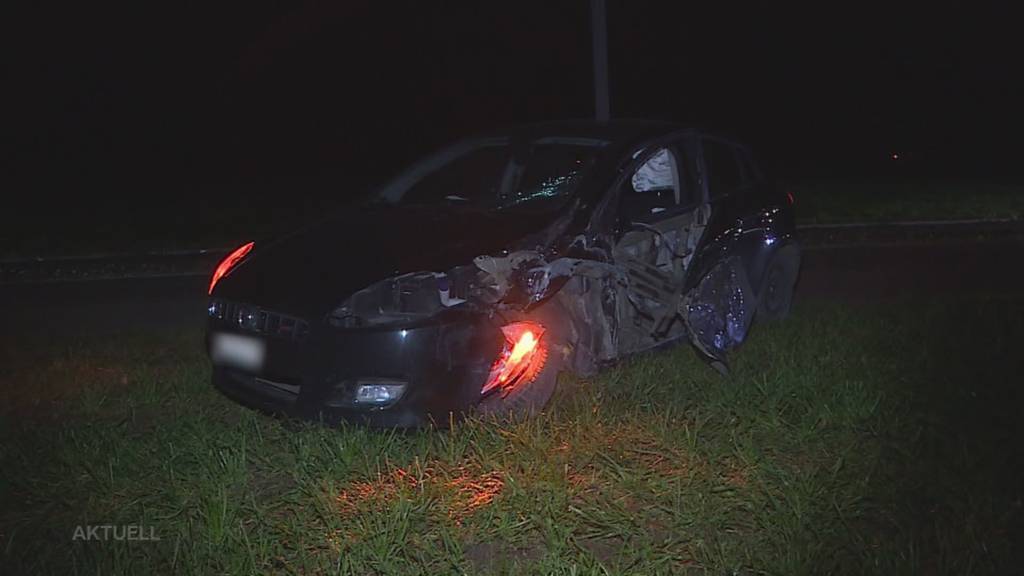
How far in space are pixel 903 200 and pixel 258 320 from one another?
13819 millimetres

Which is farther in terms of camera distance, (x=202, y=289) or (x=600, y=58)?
(x=600, y=58)

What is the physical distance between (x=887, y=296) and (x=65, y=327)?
22.1 feet

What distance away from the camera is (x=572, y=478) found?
4738 mm

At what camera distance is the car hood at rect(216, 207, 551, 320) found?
5.14m

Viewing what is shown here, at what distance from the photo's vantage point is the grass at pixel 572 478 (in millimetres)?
3994

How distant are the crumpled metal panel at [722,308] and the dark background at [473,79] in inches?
753

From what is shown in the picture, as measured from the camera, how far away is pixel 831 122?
3350 cm

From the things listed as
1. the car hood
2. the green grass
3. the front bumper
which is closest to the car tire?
the car hood

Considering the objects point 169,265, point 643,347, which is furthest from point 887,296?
point 169,265

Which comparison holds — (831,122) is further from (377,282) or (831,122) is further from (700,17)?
(377,282)

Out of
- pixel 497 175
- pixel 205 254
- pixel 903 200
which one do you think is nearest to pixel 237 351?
pixel 497 175

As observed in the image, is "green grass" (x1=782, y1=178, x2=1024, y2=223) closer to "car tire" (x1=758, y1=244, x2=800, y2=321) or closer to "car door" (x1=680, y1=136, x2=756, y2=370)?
"car tire" (x1=758, y1=244, x2=800, y2=321)

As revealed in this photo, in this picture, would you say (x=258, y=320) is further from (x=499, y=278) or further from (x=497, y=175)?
(x=497, y=175)

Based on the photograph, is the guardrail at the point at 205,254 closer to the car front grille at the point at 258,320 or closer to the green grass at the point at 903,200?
the green grass at the point at 903,200
